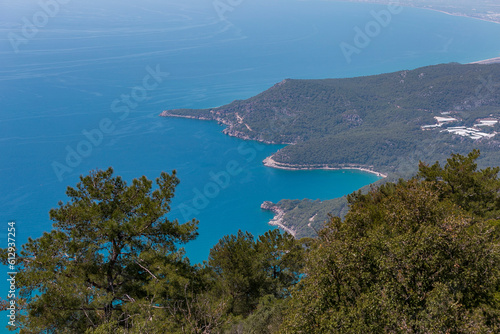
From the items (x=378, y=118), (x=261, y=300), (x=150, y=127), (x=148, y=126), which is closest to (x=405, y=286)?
(x=261, y=300)

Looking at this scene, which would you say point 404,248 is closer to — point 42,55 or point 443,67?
point 443,67

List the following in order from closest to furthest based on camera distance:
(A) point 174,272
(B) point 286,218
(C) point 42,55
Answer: (A) point 174,272 < (B) point 286,218 < (C) point 42,55

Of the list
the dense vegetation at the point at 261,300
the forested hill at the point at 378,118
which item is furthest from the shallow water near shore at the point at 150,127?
the dense vegetation at the point at 261,300

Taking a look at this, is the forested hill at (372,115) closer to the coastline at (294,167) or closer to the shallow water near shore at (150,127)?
the coastline at (294,167)

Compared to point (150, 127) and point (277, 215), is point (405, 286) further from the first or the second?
point (150, 127)

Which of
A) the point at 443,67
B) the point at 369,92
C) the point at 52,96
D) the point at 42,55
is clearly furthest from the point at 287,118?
the point at 42,55

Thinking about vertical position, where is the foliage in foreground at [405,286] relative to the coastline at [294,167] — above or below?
above
